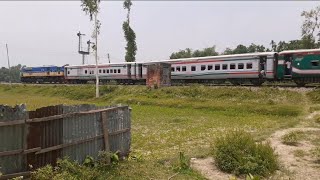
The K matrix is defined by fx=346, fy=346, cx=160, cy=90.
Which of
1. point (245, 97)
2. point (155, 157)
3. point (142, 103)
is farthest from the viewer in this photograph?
point (142, 103)

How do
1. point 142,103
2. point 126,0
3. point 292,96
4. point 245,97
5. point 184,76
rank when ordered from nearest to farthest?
1. point 292,96
2. point 245,97
3. point 142,103
4. point 184,76
5. point 126,0

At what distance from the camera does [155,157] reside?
12.2 m

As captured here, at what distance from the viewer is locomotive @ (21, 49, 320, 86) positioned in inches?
1224

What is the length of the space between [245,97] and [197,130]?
41.6ft

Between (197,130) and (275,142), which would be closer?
(275,142)

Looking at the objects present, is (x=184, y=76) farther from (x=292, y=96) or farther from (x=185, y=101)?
(x=292, y=96)

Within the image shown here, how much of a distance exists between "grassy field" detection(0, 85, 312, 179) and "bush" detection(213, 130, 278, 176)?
1.17m

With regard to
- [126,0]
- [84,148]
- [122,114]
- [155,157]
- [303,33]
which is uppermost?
[126,0]

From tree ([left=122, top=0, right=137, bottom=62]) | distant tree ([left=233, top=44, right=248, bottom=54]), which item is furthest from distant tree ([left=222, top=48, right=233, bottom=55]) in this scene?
tree ([left=122, top=0, right=137, bottom=62])

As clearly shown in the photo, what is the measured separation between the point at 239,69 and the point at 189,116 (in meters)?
13.5

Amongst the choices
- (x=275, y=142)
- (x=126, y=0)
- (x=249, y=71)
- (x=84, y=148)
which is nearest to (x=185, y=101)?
(x=249, y=71)

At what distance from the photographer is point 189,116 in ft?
79.4

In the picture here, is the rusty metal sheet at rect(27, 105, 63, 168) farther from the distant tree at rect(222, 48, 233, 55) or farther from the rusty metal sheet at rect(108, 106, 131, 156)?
the distant tree at rect(222, 48, 233, 55)

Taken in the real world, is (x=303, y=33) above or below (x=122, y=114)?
above
